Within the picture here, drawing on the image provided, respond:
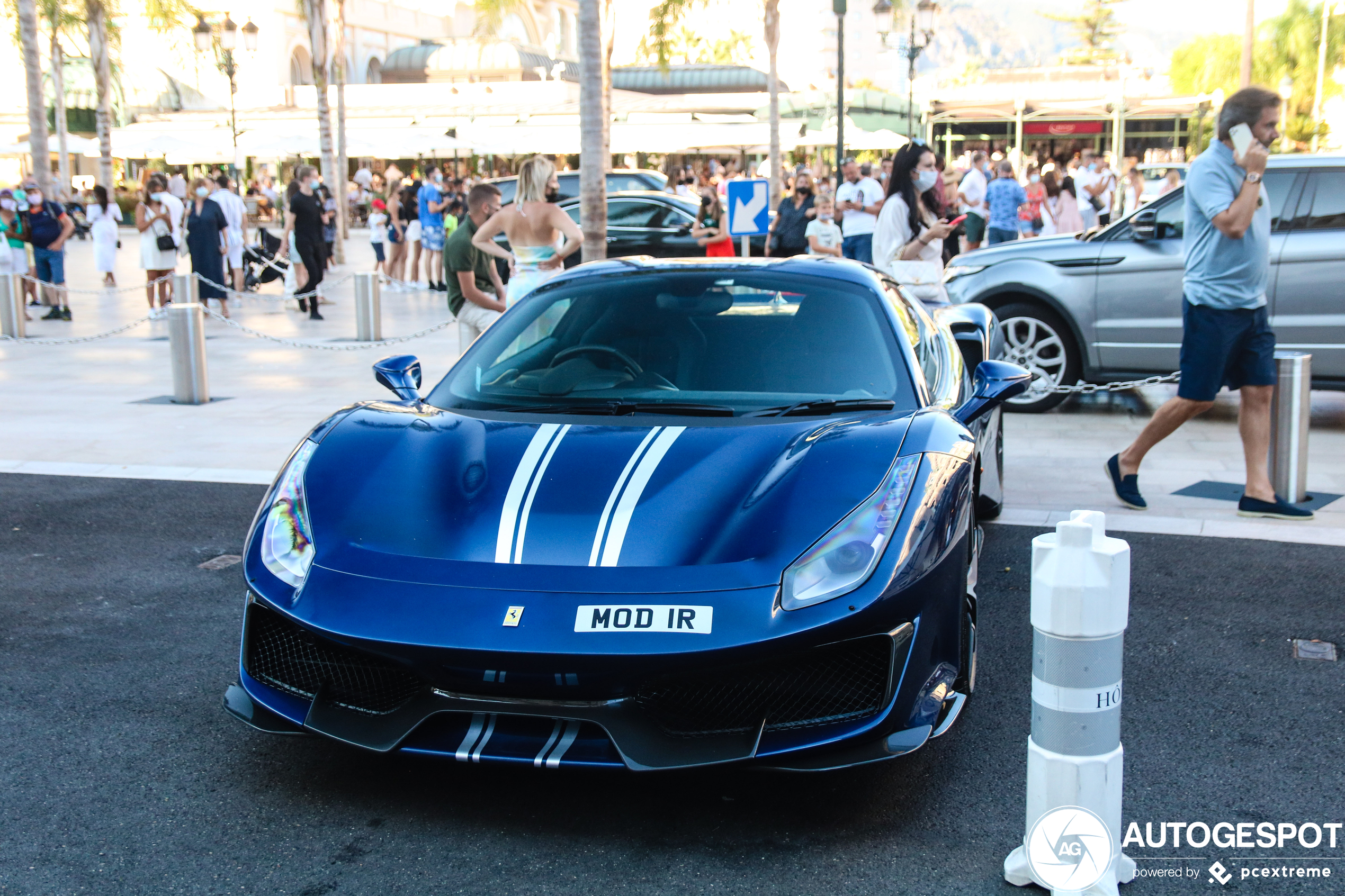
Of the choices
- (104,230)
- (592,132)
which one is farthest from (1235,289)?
(104,230)

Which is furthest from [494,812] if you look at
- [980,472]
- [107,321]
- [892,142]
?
[892,142]

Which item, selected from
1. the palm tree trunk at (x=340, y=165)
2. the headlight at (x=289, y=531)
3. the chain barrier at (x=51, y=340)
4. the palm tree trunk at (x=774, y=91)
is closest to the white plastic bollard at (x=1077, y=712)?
the headlight at (x=289, y=531)

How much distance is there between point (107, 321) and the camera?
17.1 m

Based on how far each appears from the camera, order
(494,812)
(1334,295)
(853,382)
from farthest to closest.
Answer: (1334,295) → (853,382) → (494,812)

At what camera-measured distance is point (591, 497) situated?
344cm

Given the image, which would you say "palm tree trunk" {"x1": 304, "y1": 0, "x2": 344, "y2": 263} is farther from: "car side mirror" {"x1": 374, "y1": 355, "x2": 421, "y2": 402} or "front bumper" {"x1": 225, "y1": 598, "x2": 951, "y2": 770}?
"front bumper" {"x1": 225, "y1": 598, "x2": 951, "y2": 770}

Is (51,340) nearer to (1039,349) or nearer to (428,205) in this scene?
(428,205)

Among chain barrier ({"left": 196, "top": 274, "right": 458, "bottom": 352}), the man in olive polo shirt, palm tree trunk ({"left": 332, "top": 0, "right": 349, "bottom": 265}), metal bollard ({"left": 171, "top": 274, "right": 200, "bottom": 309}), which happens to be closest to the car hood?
the man in olive polo shirt

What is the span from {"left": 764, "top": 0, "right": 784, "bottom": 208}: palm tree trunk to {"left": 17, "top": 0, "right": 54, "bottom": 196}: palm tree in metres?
12.2

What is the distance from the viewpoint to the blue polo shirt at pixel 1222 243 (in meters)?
5.82

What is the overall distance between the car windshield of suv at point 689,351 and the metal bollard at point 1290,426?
9.64 ft

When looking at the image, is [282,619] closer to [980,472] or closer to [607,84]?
[980,472]

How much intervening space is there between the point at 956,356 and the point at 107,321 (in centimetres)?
1465

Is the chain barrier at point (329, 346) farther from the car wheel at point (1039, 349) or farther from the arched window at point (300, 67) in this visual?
the arched window at point (300, 67)
